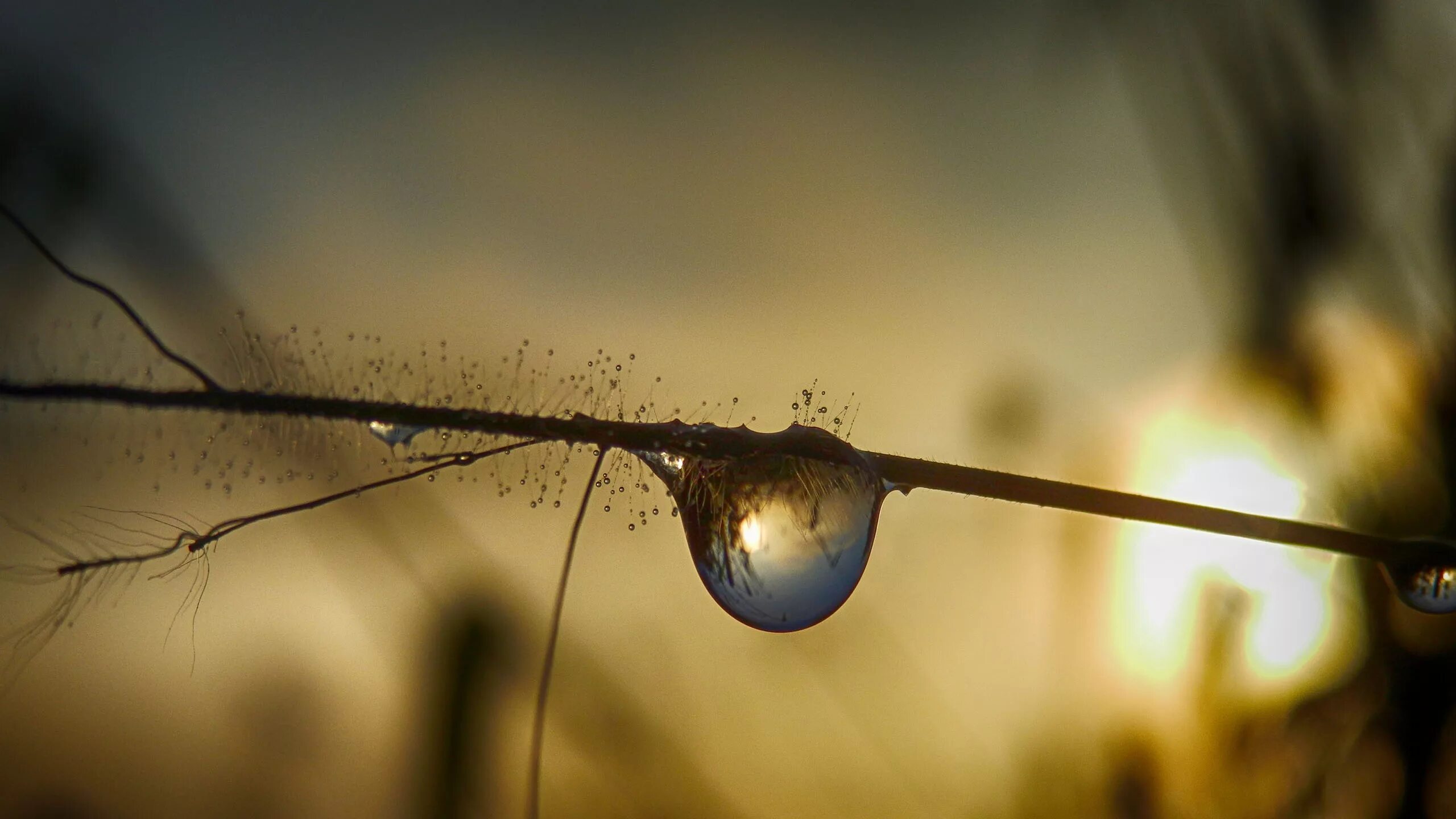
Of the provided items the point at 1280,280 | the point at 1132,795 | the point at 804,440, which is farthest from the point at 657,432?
the point at 1132,795

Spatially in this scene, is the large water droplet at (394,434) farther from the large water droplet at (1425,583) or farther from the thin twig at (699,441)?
the large water droplet at (1425,583)

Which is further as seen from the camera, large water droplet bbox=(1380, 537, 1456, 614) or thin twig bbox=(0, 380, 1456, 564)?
large water droplet bbox=(1380, 537, 1456, 614)

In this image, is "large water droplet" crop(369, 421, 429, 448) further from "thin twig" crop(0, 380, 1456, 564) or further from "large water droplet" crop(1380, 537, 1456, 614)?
"large water droplet" crop(1380, 537, 1456, 614)

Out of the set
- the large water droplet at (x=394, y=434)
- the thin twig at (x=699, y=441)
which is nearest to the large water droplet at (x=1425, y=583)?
the thin twig at (x=699, y=441)

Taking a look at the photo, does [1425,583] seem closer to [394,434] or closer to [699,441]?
[699,441]

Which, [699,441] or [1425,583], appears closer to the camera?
[699,441]

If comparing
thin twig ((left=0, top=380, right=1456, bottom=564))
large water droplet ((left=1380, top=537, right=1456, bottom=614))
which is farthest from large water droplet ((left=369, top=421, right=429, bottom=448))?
large water droplet ((left=1380, top=537, right=1456, bottom=614))

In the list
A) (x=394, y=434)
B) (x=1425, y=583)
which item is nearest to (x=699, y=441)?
(x=394, y=434)

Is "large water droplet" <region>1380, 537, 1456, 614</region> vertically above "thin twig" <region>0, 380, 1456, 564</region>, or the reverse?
"thin twig" <region>0, 380, 1456, 564</region>

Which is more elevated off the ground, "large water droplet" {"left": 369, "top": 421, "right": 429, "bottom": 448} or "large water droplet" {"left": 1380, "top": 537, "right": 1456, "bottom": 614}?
"large water droplet" {"left": 369, "top": 421, "right": 429, "bottom": 448}

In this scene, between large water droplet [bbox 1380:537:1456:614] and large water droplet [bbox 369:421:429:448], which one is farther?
large water droplet [bbox 1380:537:1456:614]
